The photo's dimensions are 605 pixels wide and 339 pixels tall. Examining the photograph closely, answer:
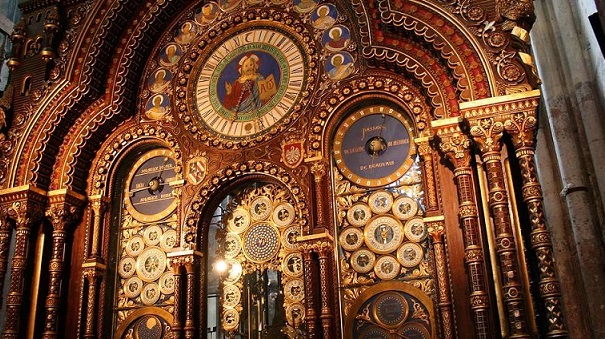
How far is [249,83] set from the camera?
352 inches

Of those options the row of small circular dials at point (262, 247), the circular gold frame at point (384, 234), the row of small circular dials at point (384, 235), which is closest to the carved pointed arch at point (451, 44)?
the row of small circular dials at point (384, 235)

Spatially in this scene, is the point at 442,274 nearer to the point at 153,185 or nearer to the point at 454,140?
the point at 454,140

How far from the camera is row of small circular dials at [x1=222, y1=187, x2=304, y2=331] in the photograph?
26.3 feet

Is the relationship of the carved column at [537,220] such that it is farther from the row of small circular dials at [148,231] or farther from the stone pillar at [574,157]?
the row of small circular dials at [148,231]

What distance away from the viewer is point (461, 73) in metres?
7.43

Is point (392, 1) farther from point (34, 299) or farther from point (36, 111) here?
point (34, 299)

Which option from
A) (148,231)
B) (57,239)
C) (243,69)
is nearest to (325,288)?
(148,231)

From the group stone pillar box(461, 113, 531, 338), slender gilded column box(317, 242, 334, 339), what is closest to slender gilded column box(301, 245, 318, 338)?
slender gilded column box(317, 242, 334, 339)

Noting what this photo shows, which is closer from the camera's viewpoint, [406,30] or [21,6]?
[406,30]

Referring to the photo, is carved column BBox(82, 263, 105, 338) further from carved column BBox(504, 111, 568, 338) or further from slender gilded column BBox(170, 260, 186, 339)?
carved column BBox(504, 111, 568, 338)

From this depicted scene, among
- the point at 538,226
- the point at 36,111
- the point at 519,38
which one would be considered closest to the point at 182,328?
the point at 36,111

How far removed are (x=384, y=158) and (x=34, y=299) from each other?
4.90 metres

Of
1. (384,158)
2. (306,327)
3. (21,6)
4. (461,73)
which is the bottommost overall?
(306,327)

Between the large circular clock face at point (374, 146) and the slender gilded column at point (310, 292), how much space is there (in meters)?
1.11
